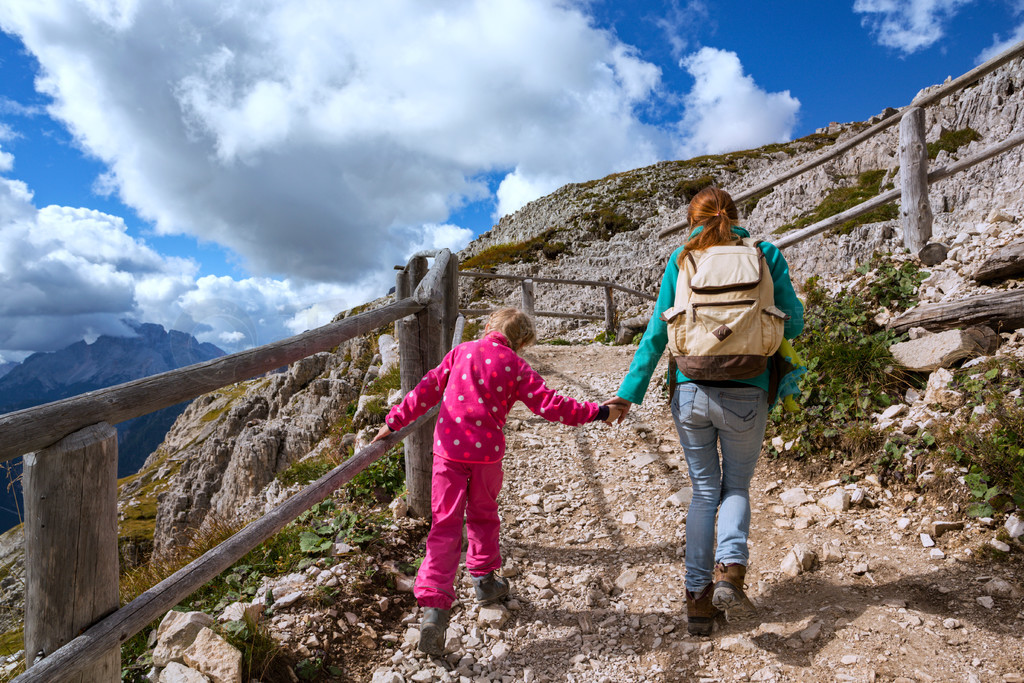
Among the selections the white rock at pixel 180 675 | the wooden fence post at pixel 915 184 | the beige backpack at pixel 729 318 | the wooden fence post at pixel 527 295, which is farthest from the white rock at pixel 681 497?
the wooden fence post at pixel 527 295

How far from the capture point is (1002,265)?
4738 millimetres

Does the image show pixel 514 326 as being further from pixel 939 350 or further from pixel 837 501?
pixel 939 350

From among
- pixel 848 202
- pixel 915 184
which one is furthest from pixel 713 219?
pixel 848 202

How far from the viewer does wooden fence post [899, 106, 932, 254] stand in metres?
5.90

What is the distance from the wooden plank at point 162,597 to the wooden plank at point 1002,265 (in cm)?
551

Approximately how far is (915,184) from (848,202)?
12.1 meters

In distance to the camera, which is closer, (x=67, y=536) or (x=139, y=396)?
(x=67, y=536)

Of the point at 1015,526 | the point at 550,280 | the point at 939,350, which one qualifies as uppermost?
the point at 550,280

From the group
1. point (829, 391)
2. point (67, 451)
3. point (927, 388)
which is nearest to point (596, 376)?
point (829, 391)

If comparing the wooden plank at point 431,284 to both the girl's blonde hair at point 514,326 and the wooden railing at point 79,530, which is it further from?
the wooden railing at point 79,530

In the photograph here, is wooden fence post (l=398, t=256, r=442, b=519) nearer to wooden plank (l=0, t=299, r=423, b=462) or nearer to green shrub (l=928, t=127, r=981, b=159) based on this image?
wooden plank (l=0, t=299, r=423, b=462)

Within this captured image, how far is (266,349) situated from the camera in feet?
8.16

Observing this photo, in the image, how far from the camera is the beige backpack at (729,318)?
2.50m

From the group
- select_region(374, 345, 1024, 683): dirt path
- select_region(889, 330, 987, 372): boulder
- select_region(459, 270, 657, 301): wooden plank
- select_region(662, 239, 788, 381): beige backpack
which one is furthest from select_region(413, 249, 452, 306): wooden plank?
select_region(459, 270, 657, 301): wooden plank
